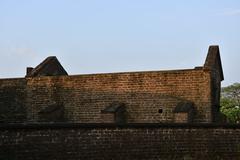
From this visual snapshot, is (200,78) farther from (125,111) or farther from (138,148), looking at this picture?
(138,148)

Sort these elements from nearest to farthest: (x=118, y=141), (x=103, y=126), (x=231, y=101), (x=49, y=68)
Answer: (x=103, y=126) < (x=118, y=141) < (x=49, y=68) < (x=231, y=101)

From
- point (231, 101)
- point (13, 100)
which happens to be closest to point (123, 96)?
point (13, 100)

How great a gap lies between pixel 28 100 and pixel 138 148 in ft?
42.6

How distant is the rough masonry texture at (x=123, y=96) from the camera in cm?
2283

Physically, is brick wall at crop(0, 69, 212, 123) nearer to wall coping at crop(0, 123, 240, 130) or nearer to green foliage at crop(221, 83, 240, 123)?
wall coping at crop(0, 123, 240, 130)

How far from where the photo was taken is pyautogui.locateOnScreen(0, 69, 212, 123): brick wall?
75.3 feet

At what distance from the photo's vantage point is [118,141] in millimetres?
14812


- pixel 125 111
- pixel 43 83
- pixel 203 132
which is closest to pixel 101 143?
pixel 203 132

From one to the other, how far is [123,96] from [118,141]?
9.37m

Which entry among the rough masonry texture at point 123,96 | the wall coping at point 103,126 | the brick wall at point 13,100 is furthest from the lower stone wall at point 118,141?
the brick wall at point 13,100

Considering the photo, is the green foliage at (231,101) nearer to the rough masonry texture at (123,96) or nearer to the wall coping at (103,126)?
the rough masonry texture at (123,96)

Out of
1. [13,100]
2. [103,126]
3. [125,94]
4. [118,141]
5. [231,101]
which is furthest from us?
[231,101]

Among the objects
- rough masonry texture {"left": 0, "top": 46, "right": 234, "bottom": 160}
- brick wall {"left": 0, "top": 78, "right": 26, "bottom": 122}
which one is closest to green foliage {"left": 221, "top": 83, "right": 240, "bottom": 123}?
rough masonry texture {"left": 0, "top": 46, "right": 234, "bottom": 160}

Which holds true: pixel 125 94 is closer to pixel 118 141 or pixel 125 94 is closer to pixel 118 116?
pixel 118 116
